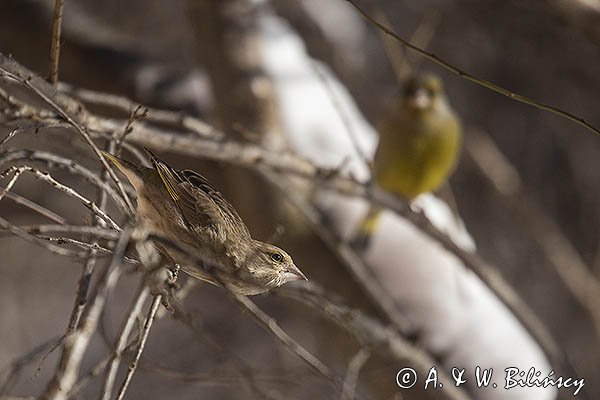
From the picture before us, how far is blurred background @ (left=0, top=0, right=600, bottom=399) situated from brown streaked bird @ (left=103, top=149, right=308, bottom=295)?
144 centimetres

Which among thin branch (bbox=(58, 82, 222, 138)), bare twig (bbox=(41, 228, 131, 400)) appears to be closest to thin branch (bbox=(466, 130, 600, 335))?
thin branch (bbox=(58, 82, 222, 138))

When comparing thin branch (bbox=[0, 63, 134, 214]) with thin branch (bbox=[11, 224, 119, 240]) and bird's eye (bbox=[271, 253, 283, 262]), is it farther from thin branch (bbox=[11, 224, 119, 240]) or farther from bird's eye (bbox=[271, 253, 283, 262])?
bird's eye (bbox=[271, 253, 283, 262])

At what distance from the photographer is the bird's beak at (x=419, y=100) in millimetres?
2871

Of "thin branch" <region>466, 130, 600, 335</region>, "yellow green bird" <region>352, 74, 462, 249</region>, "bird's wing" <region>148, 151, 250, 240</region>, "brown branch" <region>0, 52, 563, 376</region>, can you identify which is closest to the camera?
"bird's wing" <region>148, 151, 250, 240</region>

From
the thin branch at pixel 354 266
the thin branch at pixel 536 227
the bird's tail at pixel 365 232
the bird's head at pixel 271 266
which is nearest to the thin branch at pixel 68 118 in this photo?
the bird's head at pixel 271 266

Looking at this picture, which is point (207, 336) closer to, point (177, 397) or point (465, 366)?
point (465, 366)

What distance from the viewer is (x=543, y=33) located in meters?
4.88

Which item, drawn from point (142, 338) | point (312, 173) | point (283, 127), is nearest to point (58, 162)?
point (142, 338)

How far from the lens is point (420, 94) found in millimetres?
2900

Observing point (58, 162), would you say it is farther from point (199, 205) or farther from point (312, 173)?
point (312, 173)

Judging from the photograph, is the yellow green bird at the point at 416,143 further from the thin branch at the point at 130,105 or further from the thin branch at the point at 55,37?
the thin branch at the point at 55,37

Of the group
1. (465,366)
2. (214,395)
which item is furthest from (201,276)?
(214,395)

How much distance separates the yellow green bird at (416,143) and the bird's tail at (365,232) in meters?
0.04

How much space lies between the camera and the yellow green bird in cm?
278
